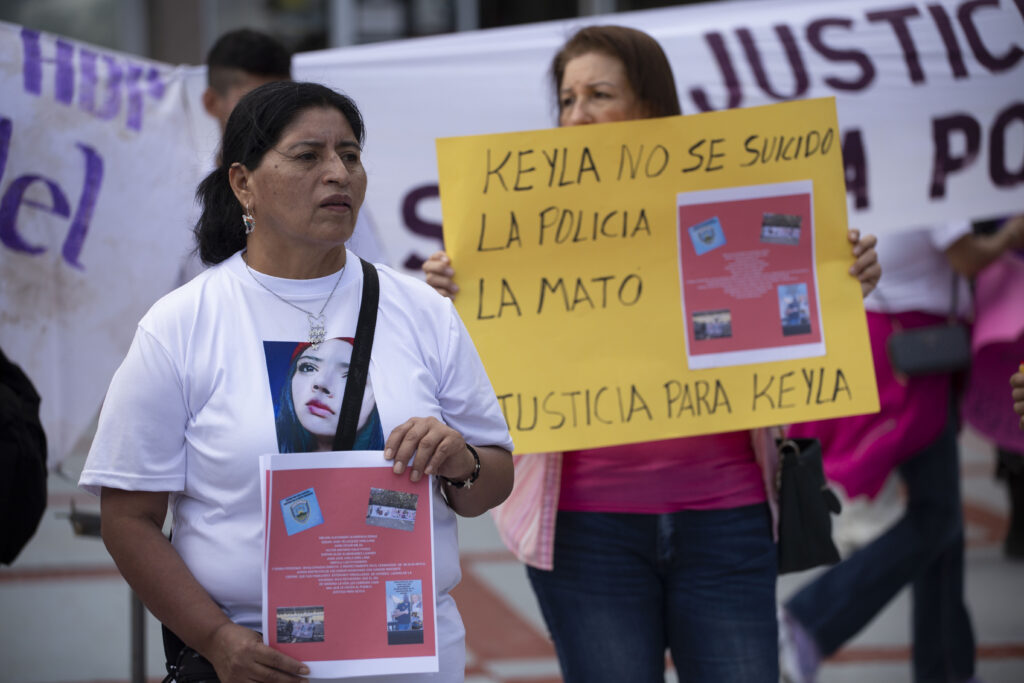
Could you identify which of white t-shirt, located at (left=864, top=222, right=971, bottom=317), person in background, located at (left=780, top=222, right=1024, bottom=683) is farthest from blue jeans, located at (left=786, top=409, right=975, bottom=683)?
white t-shirt, located at (left=864, top=222, right=971, bottom=317)

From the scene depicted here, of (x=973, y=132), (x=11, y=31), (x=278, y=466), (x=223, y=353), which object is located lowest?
(x=278, y=466)

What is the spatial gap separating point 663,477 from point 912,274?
186cm

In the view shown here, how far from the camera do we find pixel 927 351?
400 cm

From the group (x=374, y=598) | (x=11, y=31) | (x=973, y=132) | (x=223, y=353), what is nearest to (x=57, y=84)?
(x=11, y=31)

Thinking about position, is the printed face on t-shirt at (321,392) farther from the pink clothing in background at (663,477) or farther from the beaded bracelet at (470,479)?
the pink clothing in background at (663,477)

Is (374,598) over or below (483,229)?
below

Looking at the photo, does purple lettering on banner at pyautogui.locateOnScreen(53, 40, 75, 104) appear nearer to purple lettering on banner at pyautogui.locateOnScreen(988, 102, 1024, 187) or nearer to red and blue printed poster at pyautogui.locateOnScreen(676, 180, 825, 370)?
red and blue printed poster at pyautogui.locateOnScreen(676, 180, 825, 370)

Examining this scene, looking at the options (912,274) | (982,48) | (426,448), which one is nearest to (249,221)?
(426,448)

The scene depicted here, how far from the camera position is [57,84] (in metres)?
3.54

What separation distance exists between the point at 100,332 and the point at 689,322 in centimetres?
174

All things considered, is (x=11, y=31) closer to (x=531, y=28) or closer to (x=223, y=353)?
(x=531, y=28)

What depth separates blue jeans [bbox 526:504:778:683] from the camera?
2.70 metres

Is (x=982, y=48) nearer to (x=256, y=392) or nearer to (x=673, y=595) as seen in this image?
(x=673, y=595)

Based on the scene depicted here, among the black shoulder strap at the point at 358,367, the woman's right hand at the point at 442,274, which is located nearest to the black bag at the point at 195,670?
the black shoulder strap at the point at 358,367
